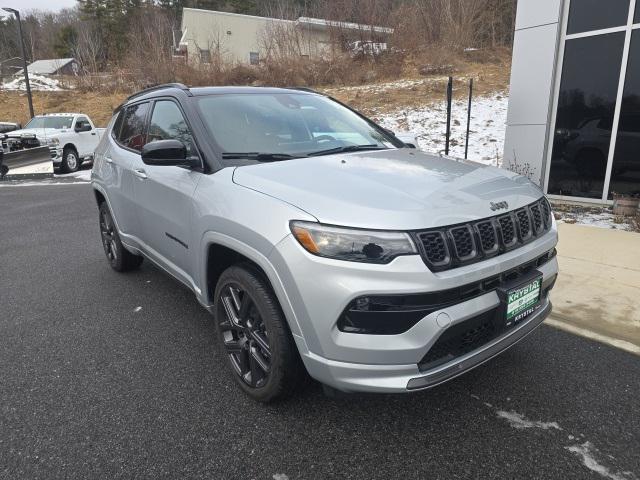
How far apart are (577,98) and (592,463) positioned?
692 centimetres

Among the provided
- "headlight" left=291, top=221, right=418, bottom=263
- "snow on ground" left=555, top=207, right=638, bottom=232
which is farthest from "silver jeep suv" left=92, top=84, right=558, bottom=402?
"snow on ground" left=555, top=207, right=638, bottom=232

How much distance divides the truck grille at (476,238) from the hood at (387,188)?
0.04 meters

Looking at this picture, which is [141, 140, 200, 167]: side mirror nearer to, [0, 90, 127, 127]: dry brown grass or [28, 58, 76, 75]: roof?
[0, 90, 127, 127]: dry brown grass

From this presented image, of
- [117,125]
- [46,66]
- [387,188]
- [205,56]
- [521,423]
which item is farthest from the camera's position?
[46,66]

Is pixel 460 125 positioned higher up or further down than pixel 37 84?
further down

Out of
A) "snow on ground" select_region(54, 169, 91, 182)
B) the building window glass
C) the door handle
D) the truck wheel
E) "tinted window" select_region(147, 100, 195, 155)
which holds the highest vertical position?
the building window glass

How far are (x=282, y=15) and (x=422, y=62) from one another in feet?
57.1

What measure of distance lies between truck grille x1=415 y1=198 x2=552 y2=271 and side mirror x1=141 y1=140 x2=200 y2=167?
1548 millimetres

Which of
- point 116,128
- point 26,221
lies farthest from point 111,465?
point 26,221

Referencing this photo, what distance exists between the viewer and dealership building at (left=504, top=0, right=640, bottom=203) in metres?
7.08

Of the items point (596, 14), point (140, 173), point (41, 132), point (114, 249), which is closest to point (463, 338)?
point (140, 173)

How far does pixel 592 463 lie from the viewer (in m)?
2.23

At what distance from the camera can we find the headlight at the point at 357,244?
2.05m

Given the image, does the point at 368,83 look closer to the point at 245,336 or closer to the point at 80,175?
the point at 80,175
